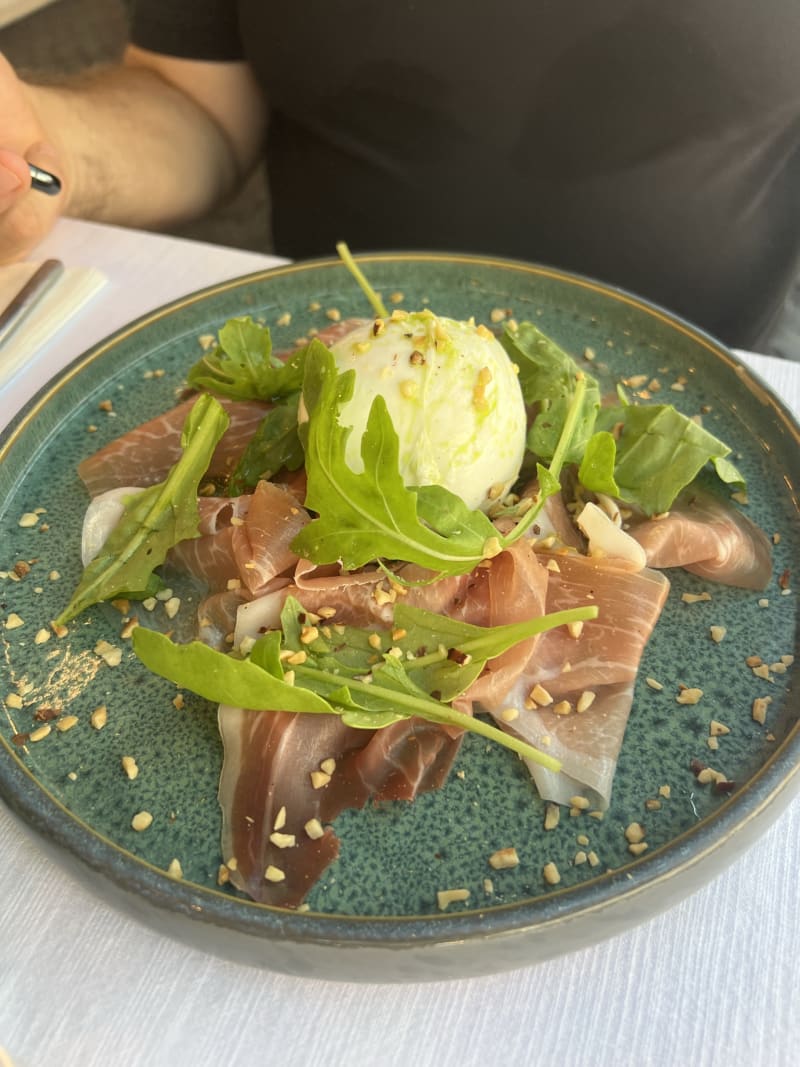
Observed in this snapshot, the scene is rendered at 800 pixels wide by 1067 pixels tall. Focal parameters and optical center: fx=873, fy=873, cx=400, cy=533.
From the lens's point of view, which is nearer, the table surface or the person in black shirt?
the table surface

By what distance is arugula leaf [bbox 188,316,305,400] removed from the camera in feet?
4.48

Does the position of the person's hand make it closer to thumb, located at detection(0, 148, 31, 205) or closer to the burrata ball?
thumb, located at detection(0, 148, 31, 205)

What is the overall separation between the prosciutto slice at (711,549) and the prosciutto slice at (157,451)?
2.02 feet

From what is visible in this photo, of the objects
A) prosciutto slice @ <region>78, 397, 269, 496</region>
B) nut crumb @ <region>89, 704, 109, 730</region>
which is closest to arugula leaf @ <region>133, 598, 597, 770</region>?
nut crumb @ <region>89, 704, 109, 730</region>

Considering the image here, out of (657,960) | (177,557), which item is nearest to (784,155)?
(177,557)

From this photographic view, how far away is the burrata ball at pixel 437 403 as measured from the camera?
1204 mm

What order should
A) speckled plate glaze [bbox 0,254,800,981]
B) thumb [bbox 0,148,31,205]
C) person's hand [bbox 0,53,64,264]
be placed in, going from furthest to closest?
person's hand [bbox 0,53,64,264] < thumb [bbox 0,148,31,205] < speckled plate glaze [bbox 0,254,800,981]

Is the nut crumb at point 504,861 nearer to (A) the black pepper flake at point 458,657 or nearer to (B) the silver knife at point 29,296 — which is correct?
(A) the black pepper flake at point 458,657

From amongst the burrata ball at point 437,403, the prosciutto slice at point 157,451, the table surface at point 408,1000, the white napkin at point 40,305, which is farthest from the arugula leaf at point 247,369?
the table surface at point 408,1000

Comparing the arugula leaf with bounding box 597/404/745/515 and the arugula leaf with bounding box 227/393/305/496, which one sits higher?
the arugula leaf with bounding box 597/404/745/515

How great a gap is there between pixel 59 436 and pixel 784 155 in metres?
1.63

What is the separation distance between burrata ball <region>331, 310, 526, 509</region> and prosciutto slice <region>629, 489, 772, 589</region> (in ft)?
0.76

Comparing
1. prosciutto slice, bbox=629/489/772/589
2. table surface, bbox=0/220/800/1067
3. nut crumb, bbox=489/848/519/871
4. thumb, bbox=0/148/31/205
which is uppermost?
thumb, bbox=0/148/31/205

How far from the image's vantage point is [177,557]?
1.22 metres
